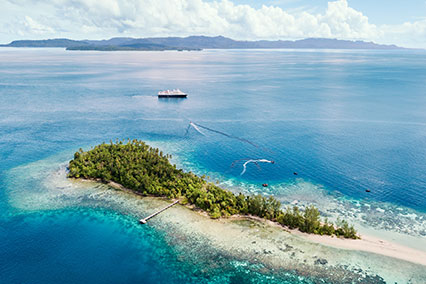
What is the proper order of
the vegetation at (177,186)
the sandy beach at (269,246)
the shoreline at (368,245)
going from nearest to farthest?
the sandy beach at (269,246) < the shoreline at (368,245) < the vegetation at (177,186)

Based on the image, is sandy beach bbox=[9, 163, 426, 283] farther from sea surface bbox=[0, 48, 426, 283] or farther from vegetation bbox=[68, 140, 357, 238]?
vegetation bbox=[68, 140, 357, 238]

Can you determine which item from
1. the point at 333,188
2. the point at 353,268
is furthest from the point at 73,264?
the point at 333,188

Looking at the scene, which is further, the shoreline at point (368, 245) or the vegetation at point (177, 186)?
the vegetation at point (177, 186)

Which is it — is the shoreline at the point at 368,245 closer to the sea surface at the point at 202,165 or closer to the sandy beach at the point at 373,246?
the sandy beach at the point at 373,246

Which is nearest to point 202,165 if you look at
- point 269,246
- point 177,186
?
point 177,186

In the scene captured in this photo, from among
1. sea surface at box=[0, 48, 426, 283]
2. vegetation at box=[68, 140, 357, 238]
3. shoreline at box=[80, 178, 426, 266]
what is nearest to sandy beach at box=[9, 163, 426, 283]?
shoreline at box=[80, 178, 426, 266]

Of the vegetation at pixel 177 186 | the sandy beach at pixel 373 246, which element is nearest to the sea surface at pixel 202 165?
the sandy beach at pixel 373 246

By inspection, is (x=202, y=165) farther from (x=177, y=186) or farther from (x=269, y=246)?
(x=269, y=246)

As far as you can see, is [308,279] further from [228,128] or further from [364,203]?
[228,128]
